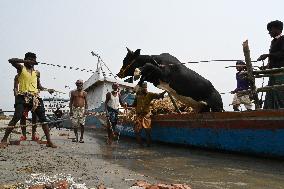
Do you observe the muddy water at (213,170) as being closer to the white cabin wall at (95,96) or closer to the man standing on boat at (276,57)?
the man standing on boat at (276,57)

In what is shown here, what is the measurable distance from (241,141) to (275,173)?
1.86 meters

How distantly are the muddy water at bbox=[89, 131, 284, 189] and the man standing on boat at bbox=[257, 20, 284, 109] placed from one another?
4.15ft

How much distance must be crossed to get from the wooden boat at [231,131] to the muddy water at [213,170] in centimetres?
25

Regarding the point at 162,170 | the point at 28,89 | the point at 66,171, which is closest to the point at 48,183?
the point at 66,171

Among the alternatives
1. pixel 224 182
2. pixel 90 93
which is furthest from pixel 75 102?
pixel 90 93

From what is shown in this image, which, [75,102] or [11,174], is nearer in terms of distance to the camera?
[11,174]

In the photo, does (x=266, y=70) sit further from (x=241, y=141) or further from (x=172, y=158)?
(x=172, y=158)

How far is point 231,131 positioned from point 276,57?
5.67 ft

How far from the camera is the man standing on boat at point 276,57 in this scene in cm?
688

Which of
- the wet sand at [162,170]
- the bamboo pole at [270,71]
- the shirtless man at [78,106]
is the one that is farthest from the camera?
the shirtless man at [78,106]

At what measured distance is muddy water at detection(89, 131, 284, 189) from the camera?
4650 mm

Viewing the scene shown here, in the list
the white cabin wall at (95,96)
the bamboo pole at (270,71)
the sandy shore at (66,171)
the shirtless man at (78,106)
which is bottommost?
the sandy shore at (66,171)

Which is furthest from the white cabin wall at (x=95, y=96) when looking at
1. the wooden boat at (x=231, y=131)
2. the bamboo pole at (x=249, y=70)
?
the bamboo pole at (x=249, y=70)

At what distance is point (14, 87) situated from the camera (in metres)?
8.58
